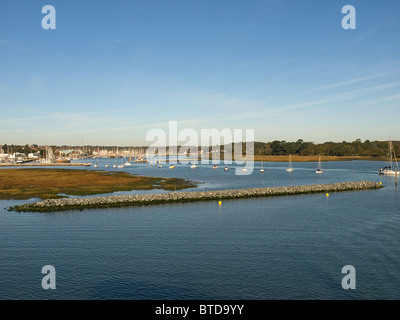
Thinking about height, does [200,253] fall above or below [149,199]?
below

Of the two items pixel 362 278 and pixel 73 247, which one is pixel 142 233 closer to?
pixel 73 247

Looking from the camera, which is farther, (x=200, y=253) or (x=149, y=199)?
(x=149, y=199)

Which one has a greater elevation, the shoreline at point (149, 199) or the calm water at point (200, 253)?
the shoreline at point (149, 199)

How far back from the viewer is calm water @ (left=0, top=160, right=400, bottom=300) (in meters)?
26.5

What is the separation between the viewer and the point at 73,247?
123ft

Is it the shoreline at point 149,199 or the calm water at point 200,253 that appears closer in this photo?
the calm water at point 200,253

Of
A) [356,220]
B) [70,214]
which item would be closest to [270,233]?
[356,220]

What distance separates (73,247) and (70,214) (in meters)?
19.3

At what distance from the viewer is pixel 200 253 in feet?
116

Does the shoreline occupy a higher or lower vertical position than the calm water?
higher

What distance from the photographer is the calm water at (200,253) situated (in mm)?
26484

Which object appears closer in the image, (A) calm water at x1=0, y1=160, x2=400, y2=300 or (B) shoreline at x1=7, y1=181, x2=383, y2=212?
(A) calm water at x1=0, y1=160, x2=400, y2=300
